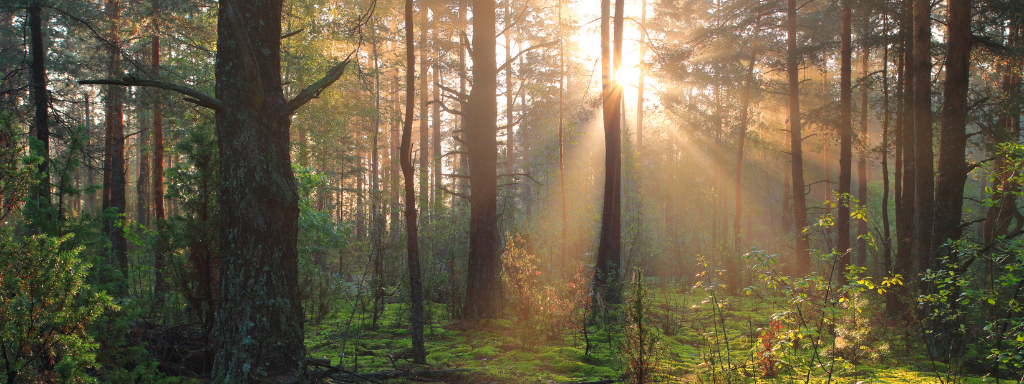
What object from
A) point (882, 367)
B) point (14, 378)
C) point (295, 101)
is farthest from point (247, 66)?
point (882, 367)

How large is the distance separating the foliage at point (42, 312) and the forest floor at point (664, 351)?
1.70 metres

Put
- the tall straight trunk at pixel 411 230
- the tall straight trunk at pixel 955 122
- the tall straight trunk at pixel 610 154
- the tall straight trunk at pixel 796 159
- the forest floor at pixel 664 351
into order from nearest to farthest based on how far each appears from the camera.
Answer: the forest floor at pixel 664 351 → the tall straight trunk at pixel 411 230 → the tall straight trunk at pixel 955 122 → the tall straight trunk at pixel 610 154 → the tall straight trunk at pixel 796 159

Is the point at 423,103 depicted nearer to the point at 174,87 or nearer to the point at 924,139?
the point at 174,87

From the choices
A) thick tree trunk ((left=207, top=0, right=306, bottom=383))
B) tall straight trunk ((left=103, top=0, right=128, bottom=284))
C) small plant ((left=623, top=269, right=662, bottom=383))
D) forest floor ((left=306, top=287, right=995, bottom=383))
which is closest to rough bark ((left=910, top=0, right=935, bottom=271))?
forest floor ((left=306, top=287, right=995, bottom=383))

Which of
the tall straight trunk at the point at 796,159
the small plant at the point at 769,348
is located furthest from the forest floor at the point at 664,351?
the tall straight trunk at the point at 796,159

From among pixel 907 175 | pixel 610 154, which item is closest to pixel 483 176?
pixel 610 154

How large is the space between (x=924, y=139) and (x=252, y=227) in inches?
348

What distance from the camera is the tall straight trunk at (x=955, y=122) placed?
6.22 metres

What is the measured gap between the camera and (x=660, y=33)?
21859 mm

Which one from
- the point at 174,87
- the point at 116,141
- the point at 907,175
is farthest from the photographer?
the point at 116,141

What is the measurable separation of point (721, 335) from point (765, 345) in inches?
129

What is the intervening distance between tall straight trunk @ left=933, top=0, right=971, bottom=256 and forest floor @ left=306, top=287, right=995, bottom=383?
168 centimetres

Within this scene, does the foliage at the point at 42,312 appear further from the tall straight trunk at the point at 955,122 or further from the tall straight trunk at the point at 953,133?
the tall straight trunk at the point at 955,122

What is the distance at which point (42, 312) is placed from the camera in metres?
2.81
